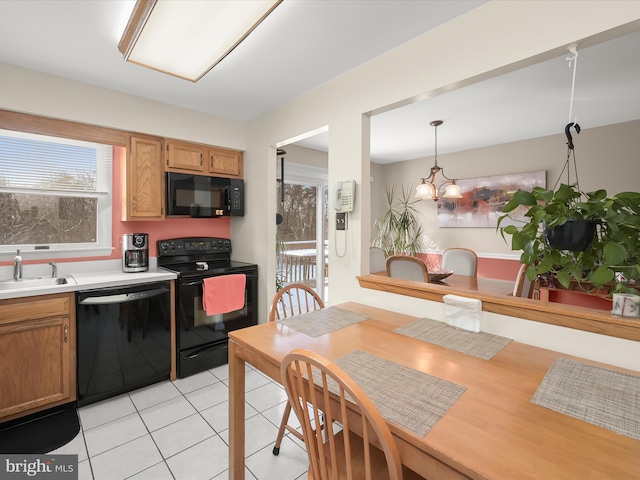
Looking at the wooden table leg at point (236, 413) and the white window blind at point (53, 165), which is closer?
the wooden table leg at point (236, 413)

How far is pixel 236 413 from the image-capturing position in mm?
1471

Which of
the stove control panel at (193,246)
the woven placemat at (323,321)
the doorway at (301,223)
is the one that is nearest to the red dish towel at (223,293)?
the stove control panel at (193,246)

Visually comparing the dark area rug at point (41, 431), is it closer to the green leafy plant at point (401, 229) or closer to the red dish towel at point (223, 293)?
the red dish towel at point (223, 293)

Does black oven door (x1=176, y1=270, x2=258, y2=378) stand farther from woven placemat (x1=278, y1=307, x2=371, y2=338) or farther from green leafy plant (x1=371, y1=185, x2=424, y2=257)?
green leafy plant (x1=371, y1=185, x2=424, y2=257)

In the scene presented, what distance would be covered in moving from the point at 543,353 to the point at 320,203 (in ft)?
11.5

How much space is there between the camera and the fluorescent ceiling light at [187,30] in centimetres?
138

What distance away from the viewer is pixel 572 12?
1.23m

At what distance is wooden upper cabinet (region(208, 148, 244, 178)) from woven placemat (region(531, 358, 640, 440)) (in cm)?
297

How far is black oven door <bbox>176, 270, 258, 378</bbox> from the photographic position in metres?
2.59

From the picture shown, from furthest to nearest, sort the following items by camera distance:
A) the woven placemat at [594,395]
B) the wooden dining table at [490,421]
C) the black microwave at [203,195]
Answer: the black microwave at [203,195] < the woven placemat at [594,395] < the wooden dining table at [490,421]

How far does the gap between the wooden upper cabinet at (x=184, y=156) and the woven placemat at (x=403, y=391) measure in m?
2.44

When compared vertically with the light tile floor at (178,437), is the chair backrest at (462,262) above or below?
above

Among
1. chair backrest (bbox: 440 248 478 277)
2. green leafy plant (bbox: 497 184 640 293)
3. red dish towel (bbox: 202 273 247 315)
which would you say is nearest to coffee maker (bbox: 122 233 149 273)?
red dish towel (bbox: 202 273 247 315)

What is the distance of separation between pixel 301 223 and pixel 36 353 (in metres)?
3.00
